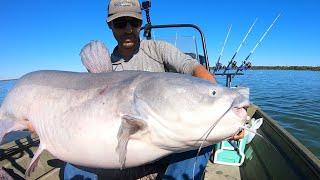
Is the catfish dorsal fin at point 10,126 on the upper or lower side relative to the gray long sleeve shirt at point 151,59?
lower

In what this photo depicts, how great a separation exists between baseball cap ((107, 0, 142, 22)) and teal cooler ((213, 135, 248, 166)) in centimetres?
227

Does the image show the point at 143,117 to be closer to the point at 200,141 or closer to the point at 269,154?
the point at 200,141

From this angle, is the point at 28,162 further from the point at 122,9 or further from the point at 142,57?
the point at 122,9

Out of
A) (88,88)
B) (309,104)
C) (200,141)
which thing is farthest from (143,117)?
(309,104)

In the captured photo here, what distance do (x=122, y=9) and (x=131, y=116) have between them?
4.94 feet

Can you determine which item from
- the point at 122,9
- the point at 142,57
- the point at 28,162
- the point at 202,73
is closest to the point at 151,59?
the point at 142,57

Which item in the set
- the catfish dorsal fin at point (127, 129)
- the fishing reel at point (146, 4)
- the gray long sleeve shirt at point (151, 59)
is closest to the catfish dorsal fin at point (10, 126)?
the gray long sleeve shirt at point (151, 59)

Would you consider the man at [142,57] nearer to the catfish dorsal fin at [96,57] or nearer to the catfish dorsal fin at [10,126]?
the catfish dorsal fin at [96,57]

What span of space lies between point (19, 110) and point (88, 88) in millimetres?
876

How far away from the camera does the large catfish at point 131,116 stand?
1.88 m

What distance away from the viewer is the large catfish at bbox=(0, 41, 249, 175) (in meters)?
1.88

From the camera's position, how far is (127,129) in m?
1.93

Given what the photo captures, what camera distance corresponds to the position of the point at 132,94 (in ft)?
6.80

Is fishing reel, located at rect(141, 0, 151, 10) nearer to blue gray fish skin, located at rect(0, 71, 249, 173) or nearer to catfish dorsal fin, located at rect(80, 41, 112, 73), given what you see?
catfish dorsal fin, located at rect(80, 41, 112, 73)
